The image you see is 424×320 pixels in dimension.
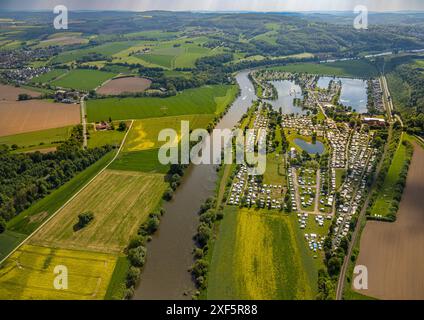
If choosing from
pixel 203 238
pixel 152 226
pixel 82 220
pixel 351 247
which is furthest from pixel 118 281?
pixel 351 247

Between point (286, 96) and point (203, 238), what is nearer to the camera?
point (203, 238)

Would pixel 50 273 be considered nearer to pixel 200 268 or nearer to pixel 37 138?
pixel 200 268

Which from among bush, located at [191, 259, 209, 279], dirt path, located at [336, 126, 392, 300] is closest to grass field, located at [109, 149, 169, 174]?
bush, located at [191, 259, 209, 279]

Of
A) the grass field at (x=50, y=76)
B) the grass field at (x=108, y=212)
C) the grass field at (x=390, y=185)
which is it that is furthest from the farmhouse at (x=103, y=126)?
the grass field at (x=390, y=185)

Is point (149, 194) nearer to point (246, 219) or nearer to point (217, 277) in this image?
point (246, 219)

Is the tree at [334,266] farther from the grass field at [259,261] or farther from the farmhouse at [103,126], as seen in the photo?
the farmhouse at [103,126]

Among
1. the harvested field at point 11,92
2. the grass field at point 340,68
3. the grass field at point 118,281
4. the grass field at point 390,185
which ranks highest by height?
the grass field at point 340,68

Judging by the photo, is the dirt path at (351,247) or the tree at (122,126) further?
the tree at (122,126)
